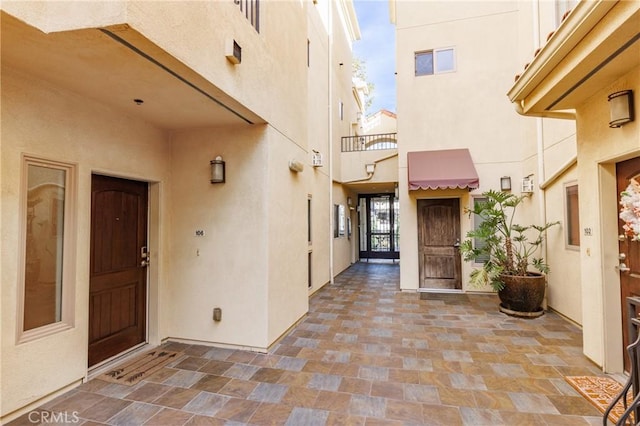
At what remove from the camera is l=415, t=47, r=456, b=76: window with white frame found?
7.78m

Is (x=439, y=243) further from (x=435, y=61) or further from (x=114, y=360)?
(x=114, y=360)

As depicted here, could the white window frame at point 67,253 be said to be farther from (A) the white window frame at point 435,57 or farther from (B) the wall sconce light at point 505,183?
(B) the wall sconce light at point 505,183

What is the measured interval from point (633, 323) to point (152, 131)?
5.75m

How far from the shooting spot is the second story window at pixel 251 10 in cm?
382

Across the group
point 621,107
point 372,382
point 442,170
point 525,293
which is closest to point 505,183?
point 442,170

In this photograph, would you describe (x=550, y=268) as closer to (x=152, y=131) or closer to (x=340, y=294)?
(x=340, y=294)

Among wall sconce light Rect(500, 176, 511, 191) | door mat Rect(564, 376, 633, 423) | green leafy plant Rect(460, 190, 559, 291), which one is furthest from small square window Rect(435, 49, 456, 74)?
door mat Rect(564, 376, 633, 423)

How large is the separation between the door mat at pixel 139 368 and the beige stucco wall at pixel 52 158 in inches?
13.3

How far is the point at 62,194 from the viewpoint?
3.32 m

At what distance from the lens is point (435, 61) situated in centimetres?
786

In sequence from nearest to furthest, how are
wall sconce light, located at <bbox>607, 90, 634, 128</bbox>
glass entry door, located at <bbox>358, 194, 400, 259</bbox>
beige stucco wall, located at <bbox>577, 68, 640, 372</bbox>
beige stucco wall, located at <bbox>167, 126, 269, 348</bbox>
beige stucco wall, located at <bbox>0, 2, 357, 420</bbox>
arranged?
1. beige stucco wall, located at <bbox>0, 2, 357, 420</bbox>
2. wall sconce light, located at <bbox>607, 90, 634, 128</bbox>
3. beige stucco wall, located at <bbox>577, 68, 640, 372</bbox>
4. beige stucco wall, located at <bbox>167, 126, 269, 348</bbox>
5. glass entry door, located at <bbox>358, 194, 400, 259</bbox>

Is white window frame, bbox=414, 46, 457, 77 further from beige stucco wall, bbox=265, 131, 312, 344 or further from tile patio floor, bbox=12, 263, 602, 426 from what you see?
tile patio floor, bbox=12, 263, 602, 426

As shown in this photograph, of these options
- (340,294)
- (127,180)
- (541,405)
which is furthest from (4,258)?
(340,294)

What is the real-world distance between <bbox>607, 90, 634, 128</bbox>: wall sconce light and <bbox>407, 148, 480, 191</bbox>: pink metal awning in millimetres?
3724
